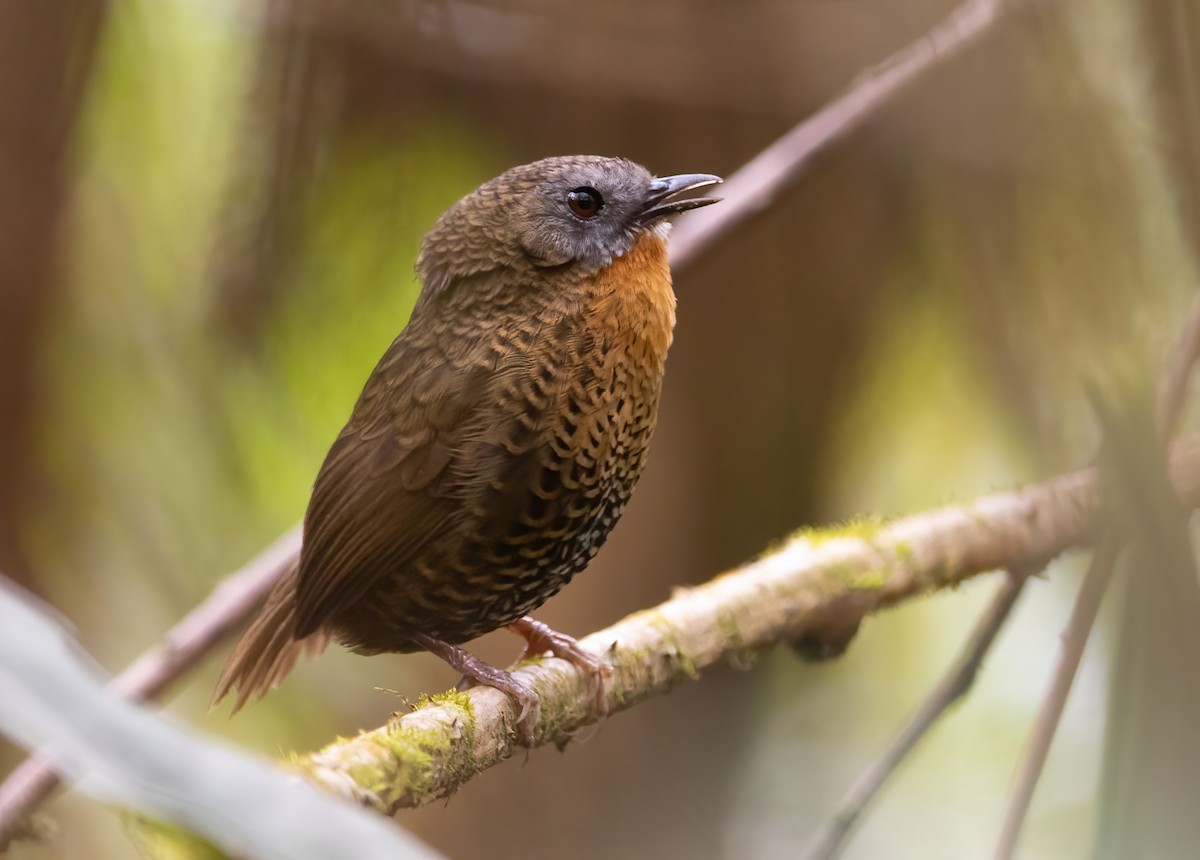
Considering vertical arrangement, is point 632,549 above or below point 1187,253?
below

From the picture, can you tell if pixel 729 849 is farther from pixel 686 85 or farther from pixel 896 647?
pixel 686 85

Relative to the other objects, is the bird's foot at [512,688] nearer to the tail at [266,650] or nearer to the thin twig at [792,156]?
the tail at [266,650]

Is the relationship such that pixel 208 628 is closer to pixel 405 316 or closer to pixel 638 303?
pixel 638 303

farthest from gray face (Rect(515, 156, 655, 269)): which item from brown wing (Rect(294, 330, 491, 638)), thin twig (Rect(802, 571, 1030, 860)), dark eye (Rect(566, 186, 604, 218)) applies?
thin twig (Rect(802, 571, 1030, 860))

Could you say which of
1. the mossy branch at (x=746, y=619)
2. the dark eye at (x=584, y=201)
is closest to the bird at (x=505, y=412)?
the dark eye at (x=584, y=201)

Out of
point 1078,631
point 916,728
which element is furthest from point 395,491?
point 1078,631

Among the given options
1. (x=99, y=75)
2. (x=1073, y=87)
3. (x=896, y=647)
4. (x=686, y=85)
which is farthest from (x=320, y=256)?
(x=896, y=647)
